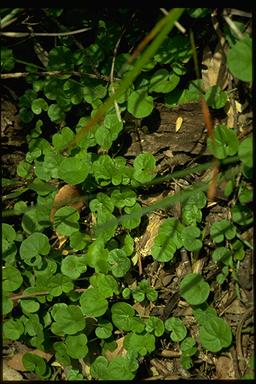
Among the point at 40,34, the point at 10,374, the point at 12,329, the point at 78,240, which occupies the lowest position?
the point at 10,374

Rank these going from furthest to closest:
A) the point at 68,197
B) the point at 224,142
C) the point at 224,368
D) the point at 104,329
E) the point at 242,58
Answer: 1. the point at 68,197
2. the point at 104,329
3. the point at 224,368
4. the point at 224,142
5. the point at 242,58

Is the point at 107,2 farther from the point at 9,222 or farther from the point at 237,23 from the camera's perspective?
A: the point at 9,222

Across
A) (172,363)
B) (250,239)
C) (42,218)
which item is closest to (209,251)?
(250,239)

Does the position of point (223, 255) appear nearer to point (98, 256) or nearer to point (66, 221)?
point (98, 256)

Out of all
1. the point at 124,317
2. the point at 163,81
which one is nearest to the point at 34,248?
the point at 124,317

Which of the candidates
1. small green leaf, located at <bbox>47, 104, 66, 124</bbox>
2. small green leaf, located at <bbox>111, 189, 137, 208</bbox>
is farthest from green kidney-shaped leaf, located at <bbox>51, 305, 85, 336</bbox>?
small green leaf, located at <bbox>47, 104, 66, 124</bbox>

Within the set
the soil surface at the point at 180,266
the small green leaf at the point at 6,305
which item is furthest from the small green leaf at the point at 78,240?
the small green leaf at the point at 6,305

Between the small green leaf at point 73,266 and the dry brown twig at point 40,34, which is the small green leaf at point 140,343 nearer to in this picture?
the small green leaf at point 73,266
